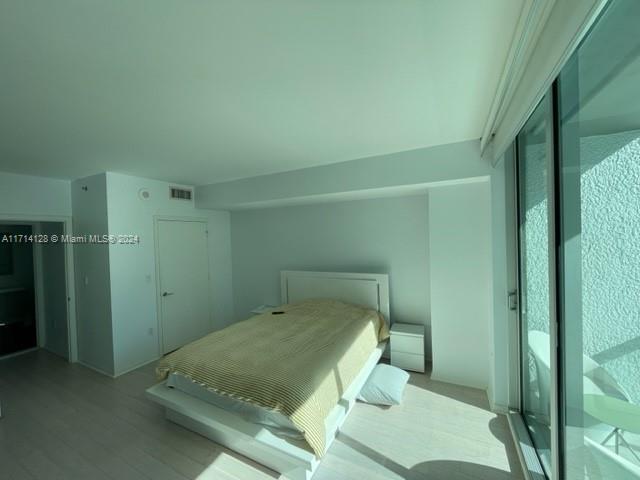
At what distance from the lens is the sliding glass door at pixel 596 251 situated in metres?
0.80

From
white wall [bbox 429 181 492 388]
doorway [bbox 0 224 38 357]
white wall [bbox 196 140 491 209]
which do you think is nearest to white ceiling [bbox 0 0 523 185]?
white wall [bbox 196 140 491 209]

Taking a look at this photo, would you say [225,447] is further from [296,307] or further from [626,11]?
[626,11]

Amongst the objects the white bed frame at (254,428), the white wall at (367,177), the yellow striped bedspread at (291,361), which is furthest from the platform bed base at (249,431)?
the white wall at (367,177)

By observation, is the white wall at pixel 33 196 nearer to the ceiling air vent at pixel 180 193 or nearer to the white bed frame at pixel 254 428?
the ceiling air vent at pixel 180 193

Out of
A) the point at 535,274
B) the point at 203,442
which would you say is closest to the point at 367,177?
the point at 535,274

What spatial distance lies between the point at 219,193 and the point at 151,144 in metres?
1.53

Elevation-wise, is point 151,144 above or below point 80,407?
above

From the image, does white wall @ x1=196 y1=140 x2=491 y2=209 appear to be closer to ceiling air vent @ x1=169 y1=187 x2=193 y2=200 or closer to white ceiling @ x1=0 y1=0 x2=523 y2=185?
white ceiling @ x1=0 y1=0 x2=523 y2=185

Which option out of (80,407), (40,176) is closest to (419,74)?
(80,407)

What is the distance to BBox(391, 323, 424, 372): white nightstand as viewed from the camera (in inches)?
113

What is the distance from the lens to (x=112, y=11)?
92 cm

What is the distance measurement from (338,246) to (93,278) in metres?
3.07

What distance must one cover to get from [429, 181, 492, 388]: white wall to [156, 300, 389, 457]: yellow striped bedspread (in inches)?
26.3

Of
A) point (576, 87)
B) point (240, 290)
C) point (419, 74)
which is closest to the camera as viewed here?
point (576, 87)
